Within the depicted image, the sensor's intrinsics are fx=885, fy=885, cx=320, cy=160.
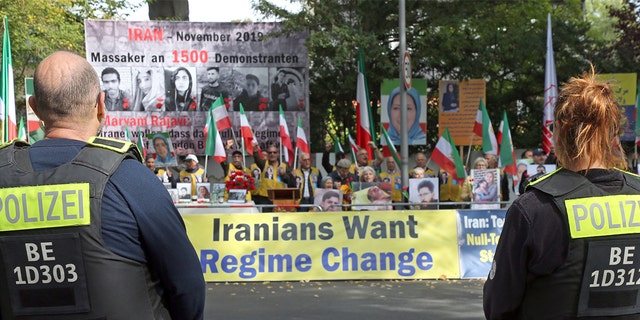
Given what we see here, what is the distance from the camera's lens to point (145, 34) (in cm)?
2109

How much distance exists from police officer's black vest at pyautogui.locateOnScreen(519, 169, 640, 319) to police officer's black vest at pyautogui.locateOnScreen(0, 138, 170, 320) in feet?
4.64

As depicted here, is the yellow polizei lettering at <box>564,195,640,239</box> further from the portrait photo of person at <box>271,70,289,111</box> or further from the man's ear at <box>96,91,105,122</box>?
the portrait photo of person at <box>271,70,289,111</box>

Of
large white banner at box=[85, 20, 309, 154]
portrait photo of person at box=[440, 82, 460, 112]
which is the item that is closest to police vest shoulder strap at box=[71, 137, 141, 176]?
large white banner at box=[85, 20, 309, 154]

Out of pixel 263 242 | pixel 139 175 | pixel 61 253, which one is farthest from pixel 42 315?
pixel 263 242

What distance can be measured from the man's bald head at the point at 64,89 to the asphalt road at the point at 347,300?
6772mm

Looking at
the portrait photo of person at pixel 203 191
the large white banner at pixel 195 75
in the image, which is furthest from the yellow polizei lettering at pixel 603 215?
the large white banner at pixel 195 75

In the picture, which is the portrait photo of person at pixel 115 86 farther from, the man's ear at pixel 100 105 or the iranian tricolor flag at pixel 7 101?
the man's ear at pixel 100 105

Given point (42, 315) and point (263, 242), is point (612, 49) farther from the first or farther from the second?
point (42, 315)

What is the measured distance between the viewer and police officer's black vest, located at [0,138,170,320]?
2811mm

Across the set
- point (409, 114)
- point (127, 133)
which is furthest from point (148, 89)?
point (409, 114)

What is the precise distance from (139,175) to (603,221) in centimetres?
172

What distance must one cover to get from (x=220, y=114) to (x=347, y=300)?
29.0 ft

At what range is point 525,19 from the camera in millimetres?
23469

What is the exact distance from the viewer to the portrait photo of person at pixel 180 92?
2120 cm
